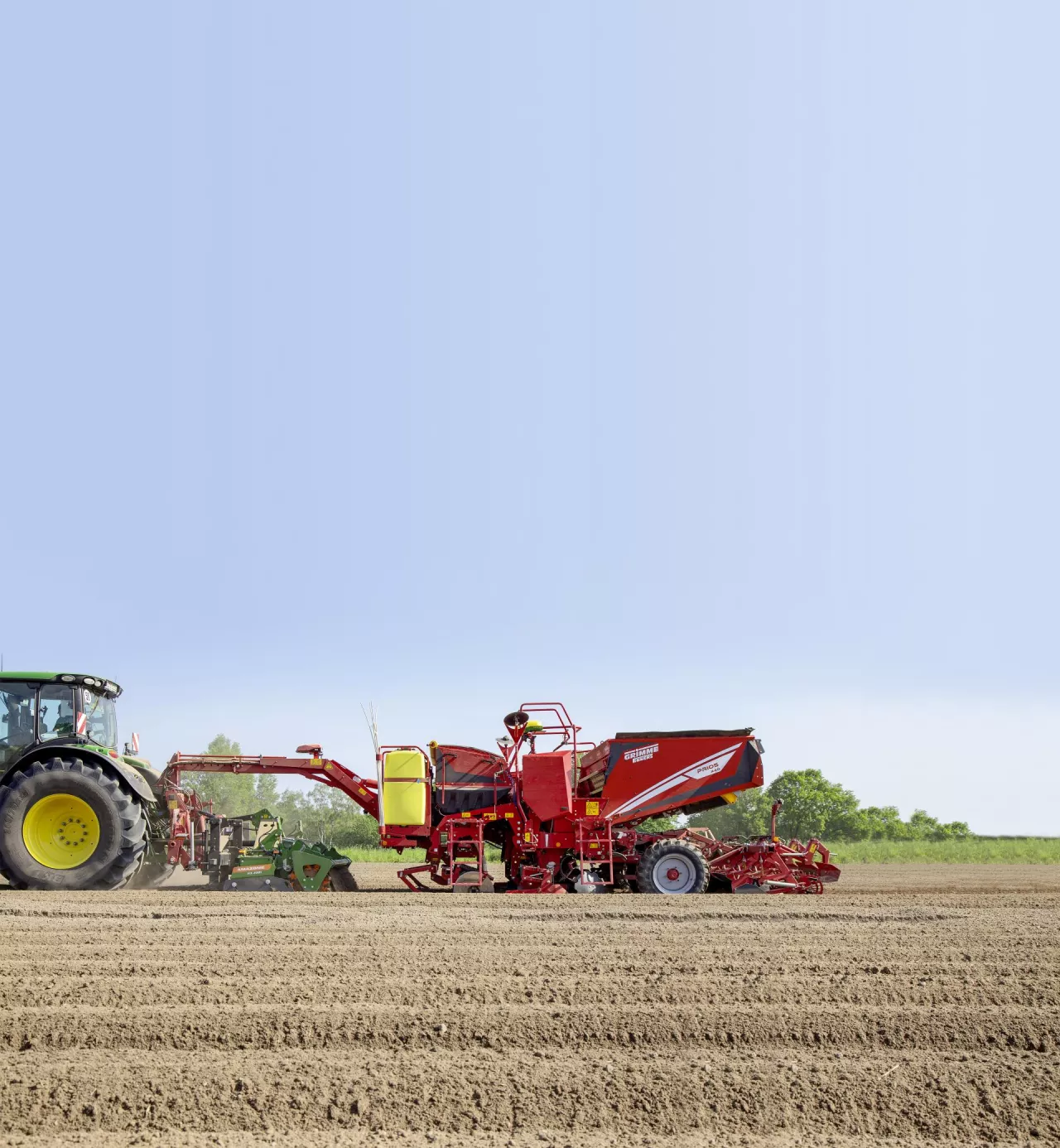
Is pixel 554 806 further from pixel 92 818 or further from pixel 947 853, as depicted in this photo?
pixel 947 853

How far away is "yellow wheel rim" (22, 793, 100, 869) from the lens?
11.6 meters

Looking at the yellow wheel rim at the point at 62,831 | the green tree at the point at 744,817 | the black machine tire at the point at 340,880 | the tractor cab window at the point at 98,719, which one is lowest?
the green tree at the point at 744,817

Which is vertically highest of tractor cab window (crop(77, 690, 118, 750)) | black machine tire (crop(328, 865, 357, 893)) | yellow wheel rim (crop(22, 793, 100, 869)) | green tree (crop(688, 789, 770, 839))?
tractor cab window (crop(77, 690, 118, 750))

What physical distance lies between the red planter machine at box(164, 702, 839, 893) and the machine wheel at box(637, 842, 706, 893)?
22 mm

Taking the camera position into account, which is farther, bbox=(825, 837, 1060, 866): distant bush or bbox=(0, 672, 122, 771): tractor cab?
bbox=(825, 837, 1060, 866): distant bush

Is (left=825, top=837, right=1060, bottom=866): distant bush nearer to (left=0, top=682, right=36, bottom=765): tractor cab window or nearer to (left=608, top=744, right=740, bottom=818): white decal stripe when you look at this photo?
(left=608, top=744, right=740, bottom=818): white decal stripe

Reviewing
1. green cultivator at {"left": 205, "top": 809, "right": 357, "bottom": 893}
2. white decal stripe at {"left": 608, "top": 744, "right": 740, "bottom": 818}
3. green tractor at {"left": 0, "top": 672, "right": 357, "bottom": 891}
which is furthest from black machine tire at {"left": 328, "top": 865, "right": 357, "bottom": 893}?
white decal stripe at {"left": 608, "top": 744, "right": 740, "bottom": 818}

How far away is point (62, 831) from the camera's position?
11.7m

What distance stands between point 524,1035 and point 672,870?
6675 mm

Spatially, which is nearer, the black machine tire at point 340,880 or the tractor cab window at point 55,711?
the tractor cab window at point 55,711

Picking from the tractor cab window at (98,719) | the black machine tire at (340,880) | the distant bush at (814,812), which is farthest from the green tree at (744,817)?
the tractor cab window at (98,719)

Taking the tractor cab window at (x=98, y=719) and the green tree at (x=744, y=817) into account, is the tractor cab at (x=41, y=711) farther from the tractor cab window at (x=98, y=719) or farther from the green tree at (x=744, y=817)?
the green tree at (x=744, y=817)

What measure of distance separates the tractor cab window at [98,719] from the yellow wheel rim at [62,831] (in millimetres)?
1114

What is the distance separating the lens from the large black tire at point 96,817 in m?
11.5
